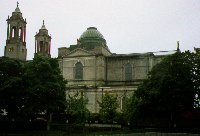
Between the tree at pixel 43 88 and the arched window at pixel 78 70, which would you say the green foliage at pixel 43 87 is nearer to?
the tree at pixel 43 88

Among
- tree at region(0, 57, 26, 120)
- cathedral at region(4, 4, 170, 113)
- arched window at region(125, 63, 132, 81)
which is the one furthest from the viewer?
arched window at region(125, 63, 132, 81)

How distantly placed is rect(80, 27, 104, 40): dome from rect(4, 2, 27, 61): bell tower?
1209 centimetres

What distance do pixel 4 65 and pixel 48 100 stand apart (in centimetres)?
729

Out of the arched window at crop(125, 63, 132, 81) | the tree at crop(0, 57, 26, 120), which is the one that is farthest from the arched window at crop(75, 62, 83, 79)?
the tree at crop(0, 57, 26, 120)

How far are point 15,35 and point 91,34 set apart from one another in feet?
49.4

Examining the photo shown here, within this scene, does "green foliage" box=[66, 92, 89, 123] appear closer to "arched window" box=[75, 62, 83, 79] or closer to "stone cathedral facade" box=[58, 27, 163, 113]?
"stone cathedral facade" box=[58, 27, 163, 113]

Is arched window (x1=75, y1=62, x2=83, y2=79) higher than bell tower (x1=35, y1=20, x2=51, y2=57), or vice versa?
bell tower (x1=35, y1=20, x2=51, y2=57)

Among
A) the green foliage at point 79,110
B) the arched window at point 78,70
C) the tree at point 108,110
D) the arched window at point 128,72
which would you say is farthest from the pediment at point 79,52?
the tree at point 108,110

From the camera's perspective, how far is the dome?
7360 cm

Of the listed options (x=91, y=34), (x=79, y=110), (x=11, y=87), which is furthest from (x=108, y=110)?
(x=91, y=34)

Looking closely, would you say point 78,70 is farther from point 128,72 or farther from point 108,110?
point 108,110

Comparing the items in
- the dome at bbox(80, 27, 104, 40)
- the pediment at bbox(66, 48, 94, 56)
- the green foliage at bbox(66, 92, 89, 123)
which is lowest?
the green foliage at bbox(66, 92, 89, 123)

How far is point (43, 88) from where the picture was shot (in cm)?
4669

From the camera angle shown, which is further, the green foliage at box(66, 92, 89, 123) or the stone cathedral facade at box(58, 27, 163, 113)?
the stone cathedral facade at box(58, 27, 163, 113)
